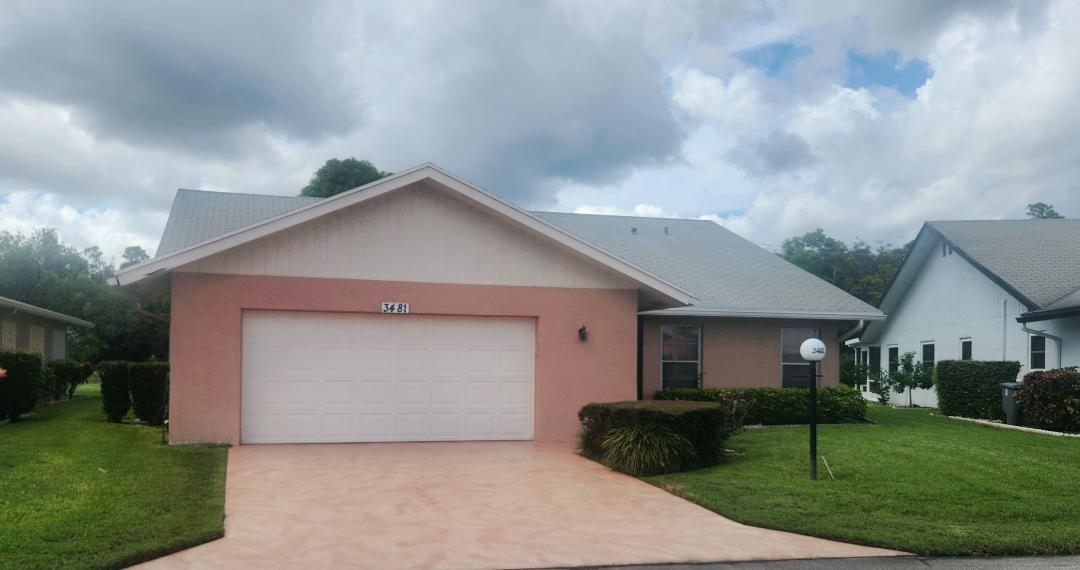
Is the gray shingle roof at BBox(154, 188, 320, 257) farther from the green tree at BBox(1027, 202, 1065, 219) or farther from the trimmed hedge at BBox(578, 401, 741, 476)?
the green tree at BBox(1027, 202, 1065, 219)

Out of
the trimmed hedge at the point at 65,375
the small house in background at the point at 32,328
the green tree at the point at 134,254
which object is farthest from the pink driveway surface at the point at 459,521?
the green tree at the point at 134,254

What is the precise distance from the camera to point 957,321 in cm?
2512

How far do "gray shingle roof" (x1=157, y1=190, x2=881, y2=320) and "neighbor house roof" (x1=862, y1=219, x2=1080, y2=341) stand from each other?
461 cm

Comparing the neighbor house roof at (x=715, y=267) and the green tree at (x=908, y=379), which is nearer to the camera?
the neighbor house roof at (x=715, y=267)

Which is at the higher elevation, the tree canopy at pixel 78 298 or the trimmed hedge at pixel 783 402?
the tree canopy at pixel 78 298

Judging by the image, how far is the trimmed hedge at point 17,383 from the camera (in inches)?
631

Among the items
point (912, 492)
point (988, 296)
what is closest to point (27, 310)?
point (912, 492)

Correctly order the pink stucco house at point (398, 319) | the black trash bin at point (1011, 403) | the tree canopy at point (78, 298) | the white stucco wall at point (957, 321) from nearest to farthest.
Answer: the pink stucco house at point (398, 319), the black trash bin at point (1011, 403), the white stucco wall at point (957, 321), the tree canopy at point (78, 298)

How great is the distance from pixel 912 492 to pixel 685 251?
42.2 feet

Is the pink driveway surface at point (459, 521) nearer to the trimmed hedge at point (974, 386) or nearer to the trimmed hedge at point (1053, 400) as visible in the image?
the trimmed hedge at point (1053, 400)

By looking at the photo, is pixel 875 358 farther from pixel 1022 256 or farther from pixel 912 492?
pixel 912 492

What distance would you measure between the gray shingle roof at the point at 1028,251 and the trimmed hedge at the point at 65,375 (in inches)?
974

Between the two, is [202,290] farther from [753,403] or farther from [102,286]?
[102,286]

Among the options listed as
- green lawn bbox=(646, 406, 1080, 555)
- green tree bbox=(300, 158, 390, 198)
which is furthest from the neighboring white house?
green tree bbox=(300, 158, 390, 198)
